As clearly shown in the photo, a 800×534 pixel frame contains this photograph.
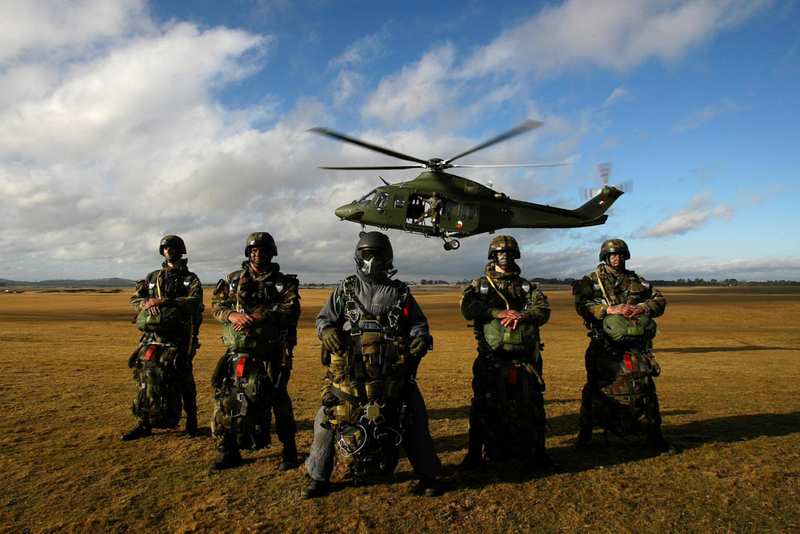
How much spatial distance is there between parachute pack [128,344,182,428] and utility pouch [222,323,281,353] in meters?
1.49

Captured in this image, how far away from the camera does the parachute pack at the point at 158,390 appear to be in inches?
234

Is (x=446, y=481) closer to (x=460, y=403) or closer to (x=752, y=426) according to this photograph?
(x=460, y=403)

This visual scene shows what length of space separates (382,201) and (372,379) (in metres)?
14.7

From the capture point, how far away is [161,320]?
600 cm

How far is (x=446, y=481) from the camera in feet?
15.8

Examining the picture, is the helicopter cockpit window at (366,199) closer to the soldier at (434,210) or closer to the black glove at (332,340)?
the soldier at (434,210)

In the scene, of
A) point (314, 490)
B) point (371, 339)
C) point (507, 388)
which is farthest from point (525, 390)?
point (314, 490)

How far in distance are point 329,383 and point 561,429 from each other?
406 centimetres

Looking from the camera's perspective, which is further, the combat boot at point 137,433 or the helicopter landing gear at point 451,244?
the helicopter landing gear at point 451,244

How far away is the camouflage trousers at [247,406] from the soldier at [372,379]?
0.84 m

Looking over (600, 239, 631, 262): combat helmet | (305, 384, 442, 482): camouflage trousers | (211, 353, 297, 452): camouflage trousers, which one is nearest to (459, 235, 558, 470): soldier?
(305, 384, 442, 482): camouflage trousers

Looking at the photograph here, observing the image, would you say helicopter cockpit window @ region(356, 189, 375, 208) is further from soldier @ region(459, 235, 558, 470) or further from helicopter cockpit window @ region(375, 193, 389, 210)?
soldier @ region(459, 235, 558, 470)

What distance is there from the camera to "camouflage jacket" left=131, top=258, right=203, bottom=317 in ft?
21.1

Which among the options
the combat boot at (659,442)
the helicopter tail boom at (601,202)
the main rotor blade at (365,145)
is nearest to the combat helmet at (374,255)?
the combat boot at (659,442)
